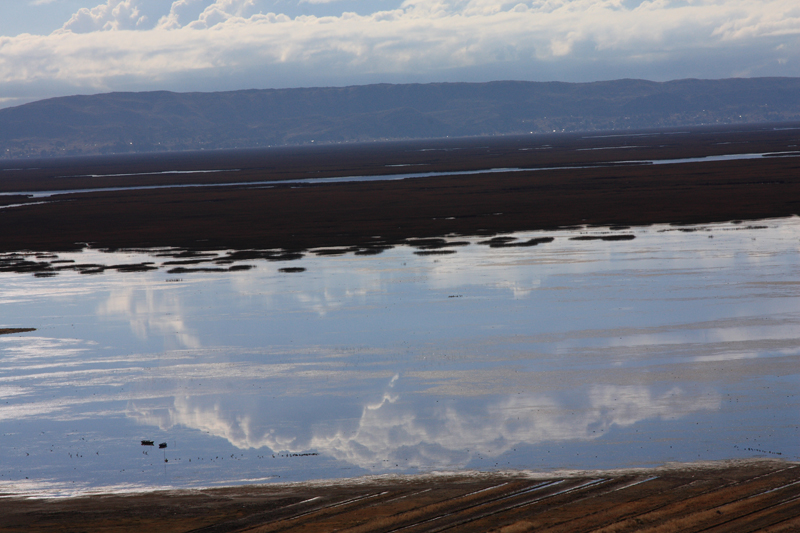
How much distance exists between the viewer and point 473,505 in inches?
485

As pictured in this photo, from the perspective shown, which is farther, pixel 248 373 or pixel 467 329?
pixel 467 329

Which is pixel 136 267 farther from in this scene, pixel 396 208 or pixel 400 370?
pixel 396 208

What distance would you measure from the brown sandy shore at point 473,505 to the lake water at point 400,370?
0.75 meters

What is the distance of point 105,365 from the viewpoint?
23.2 m

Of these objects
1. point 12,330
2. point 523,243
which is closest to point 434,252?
point 523,243

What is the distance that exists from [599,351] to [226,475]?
1107 centimetres

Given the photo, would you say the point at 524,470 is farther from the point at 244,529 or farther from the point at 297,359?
the point at 297,359

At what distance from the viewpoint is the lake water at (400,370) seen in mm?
15344

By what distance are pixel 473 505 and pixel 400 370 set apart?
9.17 m

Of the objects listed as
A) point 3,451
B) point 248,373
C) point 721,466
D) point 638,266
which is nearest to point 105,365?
point 248,373

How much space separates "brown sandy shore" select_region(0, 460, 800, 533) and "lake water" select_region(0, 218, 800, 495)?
75 centimetres

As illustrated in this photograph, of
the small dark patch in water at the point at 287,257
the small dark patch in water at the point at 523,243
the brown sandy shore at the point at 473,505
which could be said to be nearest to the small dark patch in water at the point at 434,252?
the small dark patch in water at the point at 523,243

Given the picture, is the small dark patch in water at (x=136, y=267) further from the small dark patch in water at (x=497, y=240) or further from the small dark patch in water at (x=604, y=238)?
the small dark patch in water at (x=604, y=238)

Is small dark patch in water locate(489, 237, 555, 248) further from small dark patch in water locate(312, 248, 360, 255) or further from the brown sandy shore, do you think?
the brown sandy shore
